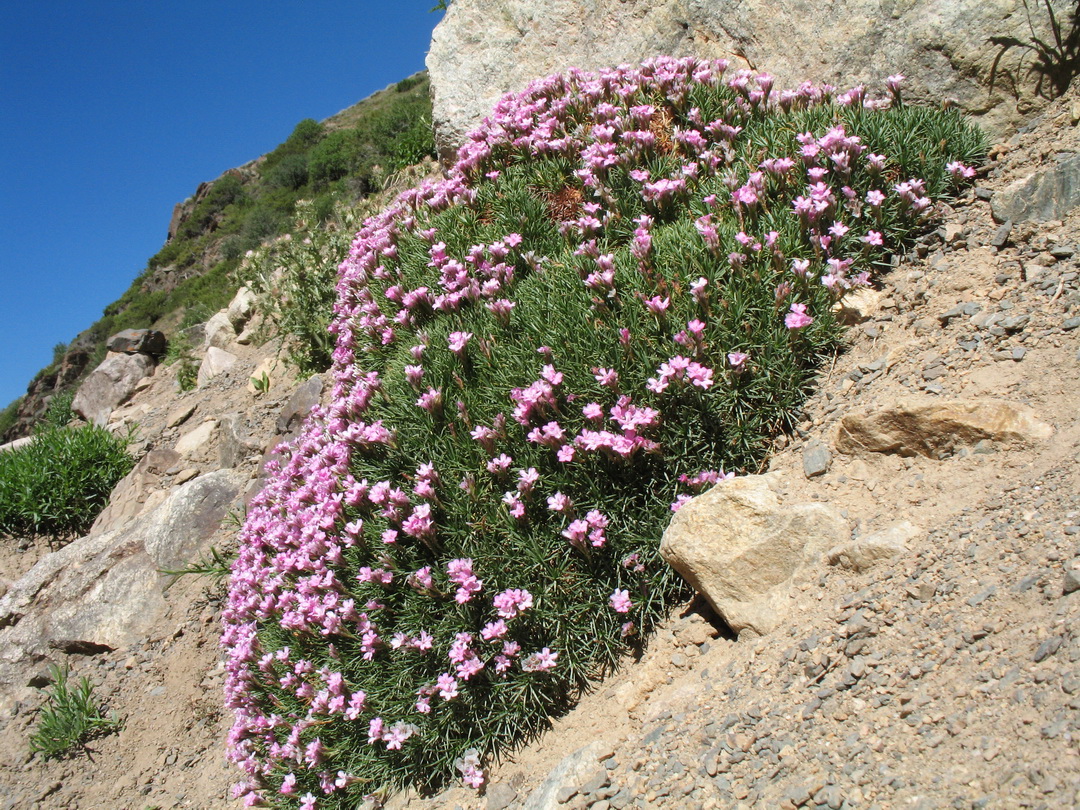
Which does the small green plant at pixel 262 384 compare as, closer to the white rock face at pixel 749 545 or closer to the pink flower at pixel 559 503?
the pink flower at pixel 559 503

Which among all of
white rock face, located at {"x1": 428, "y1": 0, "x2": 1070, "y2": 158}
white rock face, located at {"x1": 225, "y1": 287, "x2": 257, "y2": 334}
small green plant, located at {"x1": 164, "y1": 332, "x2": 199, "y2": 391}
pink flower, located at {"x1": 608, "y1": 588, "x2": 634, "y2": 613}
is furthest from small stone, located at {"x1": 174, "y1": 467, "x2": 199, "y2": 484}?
pink flower, located at {"x1": 608, "y1": 588, "x2": 634, "y2": 613}

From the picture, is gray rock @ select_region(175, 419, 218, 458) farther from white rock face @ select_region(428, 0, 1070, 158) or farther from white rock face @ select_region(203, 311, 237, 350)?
white rock face @ select_region(428, 0, 1070, 158)

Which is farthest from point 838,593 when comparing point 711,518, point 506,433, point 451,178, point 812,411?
point 451,178

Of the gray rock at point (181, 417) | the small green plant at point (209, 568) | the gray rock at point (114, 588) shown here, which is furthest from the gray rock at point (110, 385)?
the small green plant at point (209, 568)

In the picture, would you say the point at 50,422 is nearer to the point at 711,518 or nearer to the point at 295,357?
the point at 295,357

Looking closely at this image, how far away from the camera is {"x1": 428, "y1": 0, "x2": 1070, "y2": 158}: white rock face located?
15.4 ft

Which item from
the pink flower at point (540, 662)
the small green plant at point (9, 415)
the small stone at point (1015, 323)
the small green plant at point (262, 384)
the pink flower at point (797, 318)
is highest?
the small green plant at point (9, 415)

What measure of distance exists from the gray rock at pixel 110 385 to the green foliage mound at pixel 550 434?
8.56 metres

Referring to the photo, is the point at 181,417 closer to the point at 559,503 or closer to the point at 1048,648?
the point at 559,503

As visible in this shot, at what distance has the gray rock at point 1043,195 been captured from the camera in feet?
12.6

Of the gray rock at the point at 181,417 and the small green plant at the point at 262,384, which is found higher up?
the gray rock at the point at 181,417

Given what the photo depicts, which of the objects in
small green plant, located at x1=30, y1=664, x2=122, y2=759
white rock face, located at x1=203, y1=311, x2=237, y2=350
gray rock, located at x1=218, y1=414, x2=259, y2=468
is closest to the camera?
small green plant, located at x1=30, y1=664, x2=122, y2=759

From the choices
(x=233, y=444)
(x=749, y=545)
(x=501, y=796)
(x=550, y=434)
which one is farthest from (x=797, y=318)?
(x=233, y=444)

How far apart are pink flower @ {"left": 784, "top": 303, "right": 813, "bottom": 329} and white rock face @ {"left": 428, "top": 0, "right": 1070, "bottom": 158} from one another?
2.27m
